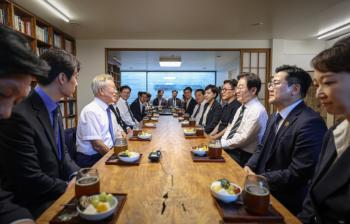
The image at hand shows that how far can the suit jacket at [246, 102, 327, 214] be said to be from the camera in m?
1.55

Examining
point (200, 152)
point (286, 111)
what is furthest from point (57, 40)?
point (286, 111)

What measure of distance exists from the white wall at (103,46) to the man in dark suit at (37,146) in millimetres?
4310

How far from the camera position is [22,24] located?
3.67 m

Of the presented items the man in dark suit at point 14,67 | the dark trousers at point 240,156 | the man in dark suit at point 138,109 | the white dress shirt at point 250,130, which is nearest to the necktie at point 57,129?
the man in dark suit at point 14,67

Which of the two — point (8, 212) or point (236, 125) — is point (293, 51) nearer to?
point (236, 125)

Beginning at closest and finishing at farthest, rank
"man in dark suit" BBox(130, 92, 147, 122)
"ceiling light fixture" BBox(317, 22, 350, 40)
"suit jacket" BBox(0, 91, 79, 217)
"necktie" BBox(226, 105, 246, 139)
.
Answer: "suit jacket" BBox(0, 91, 79, 217) → "necktie" BBox(226, 105, 246, 139) → "ceiling light fixture" BBox(317, 22, 350, 40) → "man in dark suit" BBox(130, 92, 147, 122)

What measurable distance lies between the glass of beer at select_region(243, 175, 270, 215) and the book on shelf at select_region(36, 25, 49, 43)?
13.9 feet

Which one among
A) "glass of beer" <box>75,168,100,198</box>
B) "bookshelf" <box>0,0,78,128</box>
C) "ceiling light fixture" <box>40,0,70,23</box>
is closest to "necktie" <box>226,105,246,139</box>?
"glass of beer" <box>75,168,100,198</box>

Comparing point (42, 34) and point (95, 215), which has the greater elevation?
point (42, 34)

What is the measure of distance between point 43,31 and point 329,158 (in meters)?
4.63

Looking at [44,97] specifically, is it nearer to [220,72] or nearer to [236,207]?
[236,207]

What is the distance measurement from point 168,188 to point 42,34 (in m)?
4.12

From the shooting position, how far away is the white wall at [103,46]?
576 centimetres

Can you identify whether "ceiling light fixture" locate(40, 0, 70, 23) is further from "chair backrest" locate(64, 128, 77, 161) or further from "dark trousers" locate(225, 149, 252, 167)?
"dark trousers" locate(225, 149, 252, 167)
